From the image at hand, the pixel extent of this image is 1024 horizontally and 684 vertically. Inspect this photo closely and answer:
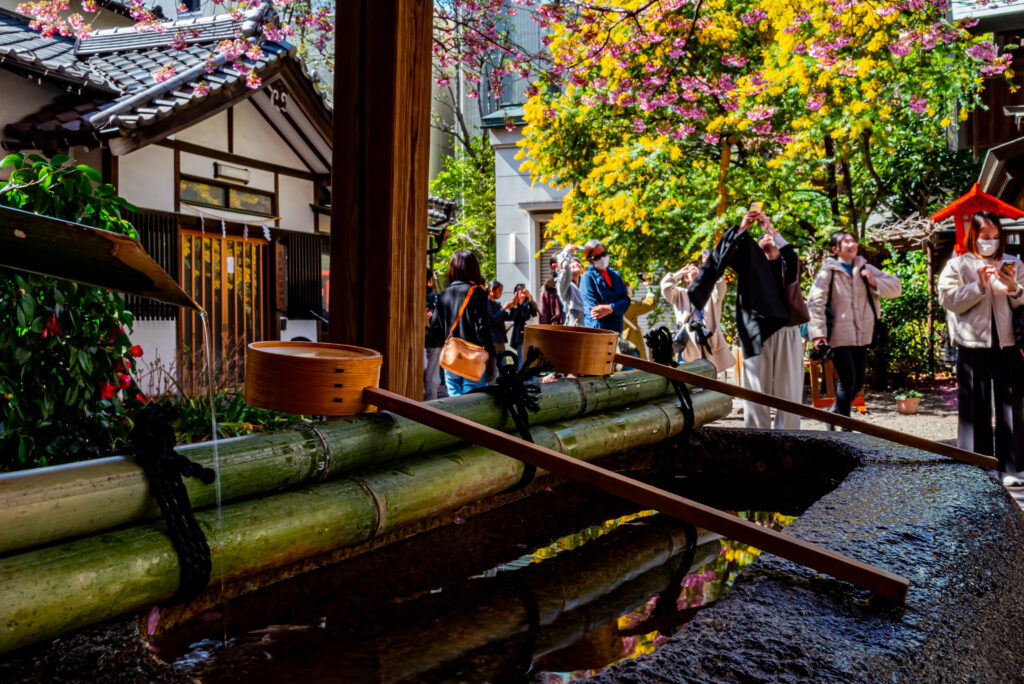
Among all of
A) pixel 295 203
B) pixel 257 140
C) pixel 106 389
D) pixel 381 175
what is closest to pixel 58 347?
pixel 106 389

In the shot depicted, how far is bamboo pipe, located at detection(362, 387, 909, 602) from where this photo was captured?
1.32m

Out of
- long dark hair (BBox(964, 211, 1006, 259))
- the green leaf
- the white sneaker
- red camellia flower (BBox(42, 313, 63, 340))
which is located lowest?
the white sneaker

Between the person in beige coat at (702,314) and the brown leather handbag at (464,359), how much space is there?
218cm

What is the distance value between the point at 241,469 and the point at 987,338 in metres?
5.40

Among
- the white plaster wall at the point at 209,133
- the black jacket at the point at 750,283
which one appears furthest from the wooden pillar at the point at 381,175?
the white plaster wall at the point at 209,133

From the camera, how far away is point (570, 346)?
2793 millimetres

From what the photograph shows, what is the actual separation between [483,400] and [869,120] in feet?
27.5

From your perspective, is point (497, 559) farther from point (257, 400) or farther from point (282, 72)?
point (282, 72)

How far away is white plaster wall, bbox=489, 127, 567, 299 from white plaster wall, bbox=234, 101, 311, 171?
29.9 feet

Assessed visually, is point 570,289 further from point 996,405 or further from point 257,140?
point 257,140

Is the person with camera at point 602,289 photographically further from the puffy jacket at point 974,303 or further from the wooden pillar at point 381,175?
the wooden pillar at point 381,175

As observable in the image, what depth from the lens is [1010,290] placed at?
5.21m

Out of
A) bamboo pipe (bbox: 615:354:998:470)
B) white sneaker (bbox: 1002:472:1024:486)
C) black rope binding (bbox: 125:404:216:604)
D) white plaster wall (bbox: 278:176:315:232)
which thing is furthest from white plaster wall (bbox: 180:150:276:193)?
white sneaker (bbox: 1002:472:1024:486)

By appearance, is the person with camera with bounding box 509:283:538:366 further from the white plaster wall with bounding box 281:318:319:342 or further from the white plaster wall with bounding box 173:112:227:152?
the white plaster wall with bounding box 173:112:227:152
